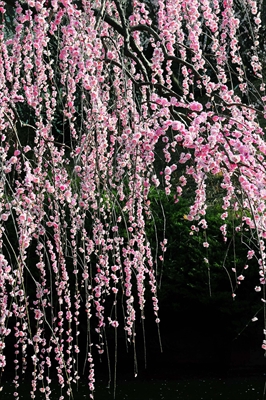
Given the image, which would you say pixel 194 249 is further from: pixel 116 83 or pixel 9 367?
pixel 116 83

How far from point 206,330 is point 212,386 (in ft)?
2.29

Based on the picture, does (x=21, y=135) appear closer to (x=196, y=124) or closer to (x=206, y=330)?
(x=206, y=330)

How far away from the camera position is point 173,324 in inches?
236

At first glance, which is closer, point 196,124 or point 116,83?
point 196,124

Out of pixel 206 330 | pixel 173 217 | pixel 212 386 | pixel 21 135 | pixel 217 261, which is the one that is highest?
pixel 21 135

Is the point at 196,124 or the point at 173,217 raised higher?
the point at 173,217

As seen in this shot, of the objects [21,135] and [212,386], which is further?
[21,135]

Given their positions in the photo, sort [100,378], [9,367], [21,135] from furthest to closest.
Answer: [21,135] < [9,367] < [100,378]

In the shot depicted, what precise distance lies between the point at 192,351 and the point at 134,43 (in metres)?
3.35

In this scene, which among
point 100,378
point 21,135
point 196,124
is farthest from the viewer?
point 21,135

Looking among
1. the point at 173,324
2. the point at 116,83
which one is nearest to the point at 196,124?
the point at 116,83

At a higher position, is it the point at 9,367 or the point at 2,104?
the point at 2,104

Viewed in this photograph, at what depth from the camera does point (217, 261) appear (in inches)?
220

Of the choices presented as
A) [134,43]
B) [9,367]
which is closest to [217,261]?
[9,367]
